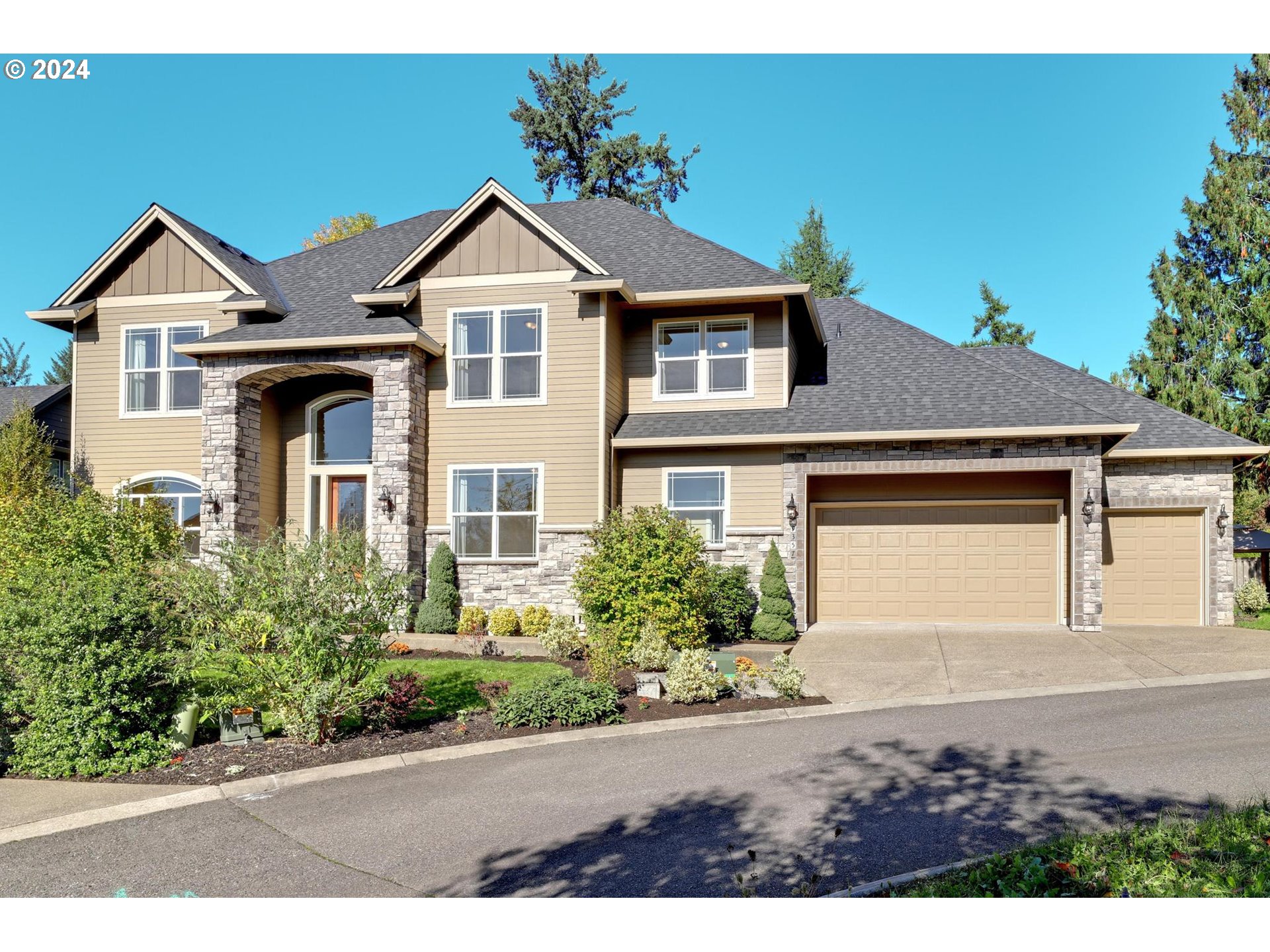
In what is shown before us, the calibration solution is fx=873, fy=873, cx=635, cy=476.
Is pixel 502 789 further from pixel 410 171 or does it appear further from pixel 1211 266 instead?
pixel 1211 266

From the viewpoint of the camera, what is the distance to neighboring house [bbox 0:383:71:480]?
21.6m

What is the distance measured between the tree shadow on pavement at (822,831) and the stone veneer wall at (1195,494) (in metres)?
10.7

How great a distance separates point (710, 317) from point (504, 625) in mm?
6659

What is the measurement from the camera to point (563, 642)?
13.0m

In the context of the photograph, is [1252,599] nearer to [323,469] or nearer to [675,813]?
[675,813]

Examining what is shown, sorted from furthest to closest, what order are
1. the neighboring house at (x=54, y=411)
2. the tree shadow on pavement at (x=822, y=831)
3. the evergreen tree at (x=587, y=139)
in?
1. the evergreen tree at (x=587, y=139)
2. the neighboring house at (x=54, y=411)
3. the tree shadow on pavement at (x=822, y=831)

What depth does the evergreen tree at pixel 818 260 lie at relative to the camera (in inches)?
1405

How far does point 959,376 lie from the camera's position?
16141mm

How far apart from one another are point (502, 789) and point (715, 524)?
30.1 ft

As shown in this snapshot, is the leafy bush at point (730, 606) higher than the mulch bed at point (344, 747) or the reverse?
higher

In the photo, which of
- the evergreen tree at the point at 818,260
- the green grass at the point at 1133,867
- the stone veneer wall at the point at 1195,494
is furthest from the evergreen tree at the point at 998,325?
the green grass at the point at 1133,867

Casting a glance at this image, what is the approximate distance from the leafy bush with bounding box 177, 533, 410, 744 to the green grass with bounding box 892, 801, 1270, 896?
5.47 meters

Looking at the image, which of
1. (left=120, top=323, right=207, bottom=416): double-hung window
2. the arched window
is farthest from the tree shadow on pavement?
(left=120, top=323, right=207, bottom=416): double-hung window

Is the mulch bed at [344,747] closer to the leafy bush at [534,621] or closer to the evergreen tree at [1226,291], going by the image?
the leafy bush at [534,621]
